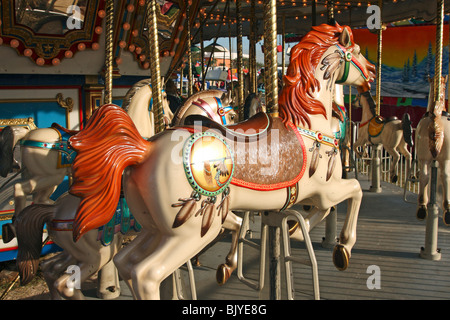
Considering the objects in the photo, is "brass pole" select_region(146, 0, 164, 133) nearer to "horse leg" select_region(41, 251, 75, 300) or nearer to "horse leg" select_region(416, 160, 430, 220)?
"horse leg" select_region(41, 251, 75, 300)

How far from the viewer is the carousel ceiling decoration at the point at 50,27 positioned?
397 cm

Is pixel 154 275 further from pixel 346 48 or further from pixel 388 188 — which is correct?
pixel 388 188

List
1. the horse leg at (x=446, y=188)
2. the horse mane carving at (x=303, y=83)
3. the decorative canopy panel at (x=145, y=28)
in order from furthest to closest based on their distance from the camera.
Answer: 1. the decorative canopy panel at (x=145, y=28)
2. the horse leg at (x=446, y=188)
3. the horse mane carving at (x=303, y=83)

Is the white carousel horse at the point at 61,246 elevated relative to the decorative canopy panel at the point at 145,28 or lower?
lower

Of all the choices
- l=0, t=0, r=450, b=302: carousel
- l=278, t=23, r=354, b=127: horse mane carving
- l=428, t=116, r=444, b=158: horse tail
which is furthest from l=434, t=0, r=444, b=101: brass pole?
l=278, t=23, r=354, b=127: horse mane carving

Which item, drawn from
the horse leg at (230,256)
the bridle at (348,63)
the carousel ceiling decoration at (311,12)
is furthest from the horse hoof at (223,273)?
the carousel ceiling decoration at (311,12)

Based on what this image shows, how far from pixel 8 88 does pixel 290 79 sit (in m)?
3.08

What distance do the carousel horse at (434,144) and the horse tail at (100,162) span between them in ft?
9.86

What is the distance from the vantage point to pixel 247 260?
4.05 m

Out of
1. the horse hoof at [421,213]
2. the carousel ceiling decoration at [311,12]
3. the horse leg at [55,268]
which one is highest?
the carousel ceiling decoration at [311,12]

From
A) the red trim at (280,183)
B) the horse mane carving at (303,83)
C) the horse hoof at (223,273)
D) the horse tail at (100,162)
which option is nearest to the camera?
the horse tail at (100,162)

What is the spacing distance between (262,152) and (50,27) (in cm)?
303

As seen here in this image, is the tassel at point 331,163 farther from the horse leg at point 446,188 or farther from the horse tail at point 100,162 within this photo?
the horse leg at point 446,188

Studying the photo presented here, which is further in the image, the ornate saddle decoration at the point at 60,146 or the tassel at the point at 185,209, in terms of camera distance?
the ornate saddle decoration at the point at 60,146
